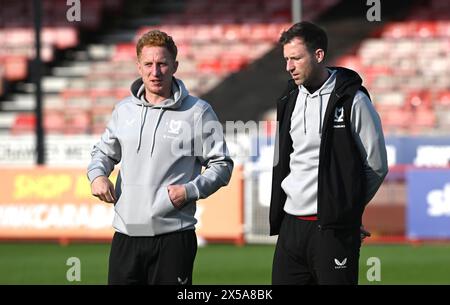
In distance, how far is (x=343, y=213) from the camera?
646 cm

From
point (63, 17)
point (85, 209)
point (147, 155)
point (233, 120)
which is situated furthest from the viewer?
point (63, 17)

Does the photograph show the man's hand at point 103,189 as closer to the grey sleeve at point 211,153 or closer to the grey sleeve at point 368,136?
the grey sleeve at point 211,153

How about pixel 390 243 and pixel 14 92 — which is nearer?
pixel 390 243

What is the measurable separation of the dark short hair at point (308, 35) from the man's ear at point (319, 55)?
0.02m

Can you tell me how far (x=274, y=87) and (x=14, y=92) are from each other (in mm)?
6849

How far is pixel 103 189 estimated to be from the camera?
6066 mm

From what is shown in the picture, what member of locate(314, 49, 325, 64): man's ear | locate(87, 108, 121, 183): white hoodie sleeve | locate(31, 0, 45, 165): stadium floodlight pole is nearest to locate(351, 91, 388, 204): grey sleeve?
locate(314, 49, 325, 64): man's ear

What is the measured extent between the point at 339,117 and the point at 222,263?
27.0ft

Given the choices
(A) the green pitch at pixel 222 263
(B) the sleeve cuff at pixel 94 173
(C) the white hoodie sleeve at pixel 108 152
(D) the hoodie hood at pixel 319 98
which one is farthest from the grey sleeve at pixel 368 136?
(A) the green pitch at pixel 222 263

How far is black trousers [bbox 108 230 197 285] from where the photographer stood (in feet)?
20.2

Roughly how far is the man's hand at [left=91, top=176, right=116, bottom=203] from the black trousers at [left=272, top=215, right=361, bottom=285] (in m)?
1.09

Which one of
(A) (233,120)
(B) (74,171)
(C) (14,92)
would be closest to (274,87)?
(A) (233,120)

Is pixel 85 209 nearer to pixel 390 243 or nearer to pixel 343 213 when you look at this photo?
pixel 390 243

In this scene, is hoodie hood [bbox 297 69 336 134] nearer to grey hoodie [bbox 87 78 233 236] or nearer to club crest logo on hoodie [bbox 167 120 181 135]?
grey hoodie [bbox 87 78 233 236]
